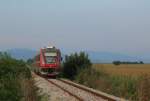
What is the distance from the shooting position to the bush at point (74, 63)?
176ft

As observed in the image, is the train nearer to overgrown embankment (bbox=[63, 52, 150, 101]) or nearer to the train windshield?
the train windshield

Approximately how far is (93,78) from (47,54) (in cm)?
1411

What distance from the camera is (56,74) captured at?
56.2 m

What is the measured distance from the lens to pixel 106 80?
38125mm

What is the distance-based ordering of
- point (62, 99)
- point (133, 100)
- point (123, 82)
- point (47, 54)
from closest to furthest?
point (133, 100) < point (62, 99) < point (123, 82) < point (47, 54)

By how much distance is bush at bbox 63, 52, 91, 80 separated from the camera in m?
53.6

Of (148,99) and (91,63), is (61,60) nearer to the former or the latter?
(91,63)

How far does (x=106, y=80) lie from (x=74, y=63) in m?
17.3

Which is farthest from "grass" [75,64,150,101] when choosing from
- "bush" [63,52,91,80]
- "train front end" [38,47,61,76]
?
"train front end" [38,47,61,76]

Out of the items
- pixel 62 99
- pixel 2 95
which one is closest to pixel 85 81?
pixel 62 99

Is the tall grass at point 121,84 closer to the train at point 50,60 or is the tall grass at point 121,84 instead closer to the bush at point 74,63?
the bush at point 74,63

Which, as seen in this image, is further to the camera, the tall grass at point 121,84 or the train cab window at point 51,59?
the train cab window at point 51,59

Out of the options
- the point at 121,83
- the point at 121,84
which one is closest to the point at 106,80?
the point at 121,83

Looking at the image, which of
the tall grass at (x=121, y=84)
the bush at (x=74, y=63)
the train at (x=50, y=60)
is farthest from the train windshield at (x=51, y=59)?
the tall grass at (x=121, y=84)
